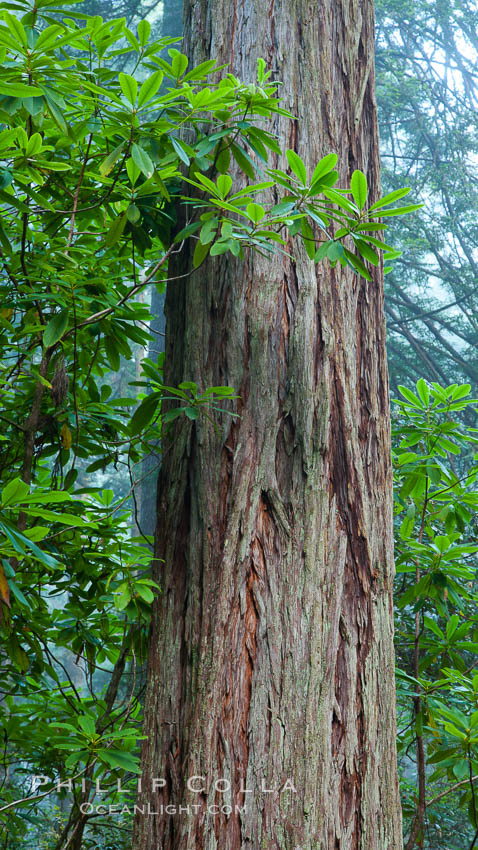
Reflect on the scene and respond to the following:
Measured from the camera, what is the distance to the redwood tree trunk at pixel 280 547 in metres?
1.20

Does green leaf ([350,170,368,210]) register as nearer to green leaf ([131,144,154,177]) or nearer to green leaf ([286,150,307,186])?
green leaf ([286,150,307,186])

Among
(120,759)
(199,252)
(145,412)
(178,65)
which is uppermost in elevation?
(178,65)

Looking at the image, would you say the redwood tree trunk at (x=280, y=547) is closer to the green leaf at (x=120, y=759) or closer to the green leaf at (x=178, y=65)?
the green leaf at (x=120, y=759)

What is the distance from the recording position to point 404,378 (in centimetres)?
930

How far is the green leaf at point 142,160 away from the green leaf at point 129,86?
0.09 m

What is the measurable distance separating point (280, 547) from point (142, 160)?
772 millimetres

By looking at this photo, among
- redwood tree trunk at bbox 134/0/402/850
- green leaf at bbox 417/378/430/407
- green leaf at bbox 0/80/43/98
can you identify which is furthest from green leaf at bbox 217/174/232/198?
green leaf at bbox 417/378/430/407

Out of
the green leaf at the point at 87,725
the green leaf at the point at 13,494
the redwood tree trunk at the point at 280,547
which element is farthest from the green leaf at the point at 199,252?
the green leaf at the point at 87,725

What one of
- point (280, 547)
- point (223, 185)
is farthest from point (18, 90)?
point (280, 547)

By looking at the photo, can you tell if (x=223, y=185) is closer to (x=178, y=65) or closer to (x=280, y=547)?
(x=178, y=65)

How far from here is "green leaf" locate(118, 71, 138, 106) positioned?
120 cm

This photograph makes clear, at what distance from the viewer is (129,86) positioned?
1223mm

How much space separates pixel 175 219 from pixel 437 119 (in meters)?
9.49

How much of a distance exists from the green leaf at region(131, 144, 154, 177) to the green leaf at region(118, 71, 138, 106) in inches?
3.5
